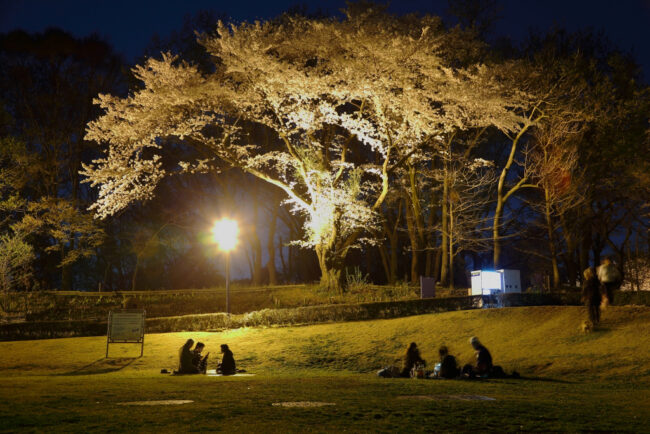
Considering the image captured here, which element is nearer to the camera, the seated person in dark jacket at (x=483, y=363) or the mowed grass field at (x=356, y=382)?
the mowed grass field at (x=356, y=382)

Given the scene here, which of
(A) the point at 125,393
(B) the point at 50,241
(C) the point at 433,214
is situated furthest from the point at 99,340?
(B) the point at 50,241

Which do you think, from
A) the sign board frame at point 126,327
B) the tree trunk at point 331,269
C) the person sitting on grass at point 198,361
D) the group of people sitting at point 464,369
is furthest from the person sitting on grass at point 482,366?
the tree trunk at point 331,269

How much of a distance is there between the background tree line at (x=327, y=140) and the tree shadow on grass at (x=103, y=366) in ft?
37.9

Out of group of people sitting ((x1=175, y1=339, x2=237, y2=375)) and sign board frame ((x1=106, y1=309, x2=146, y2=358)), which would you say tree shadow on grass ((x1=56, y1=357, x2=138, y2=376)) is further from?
group of people sitting ((x1=175, y1=339, x2=237, y2=375))

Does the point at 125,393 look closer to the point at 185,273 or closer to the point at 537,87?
the point at 537,87

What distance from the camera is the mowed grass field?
26.4ft

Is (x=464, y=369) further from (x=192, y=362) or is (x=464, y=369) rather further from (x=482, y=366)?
(x=192, y=362)

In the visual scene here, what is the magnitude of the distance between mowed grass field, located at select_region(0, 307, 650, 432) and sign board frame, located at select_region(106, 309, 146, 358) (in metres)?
0.54

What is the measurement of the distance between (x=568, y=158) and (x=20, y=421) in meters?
31.4

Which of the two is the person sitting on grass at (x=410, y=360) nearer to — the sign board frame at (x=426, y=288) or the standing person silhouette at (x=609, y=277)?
the standing person silhouette at (x=609, y=277)

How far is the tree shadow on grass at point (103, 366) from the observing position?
18078 millimetres

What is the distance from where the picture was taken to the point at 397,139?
2912cm

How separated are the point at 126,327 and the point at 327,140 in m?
16.1

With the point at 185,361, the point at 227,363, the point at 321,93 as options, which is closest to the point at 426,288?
the point at 321,93
